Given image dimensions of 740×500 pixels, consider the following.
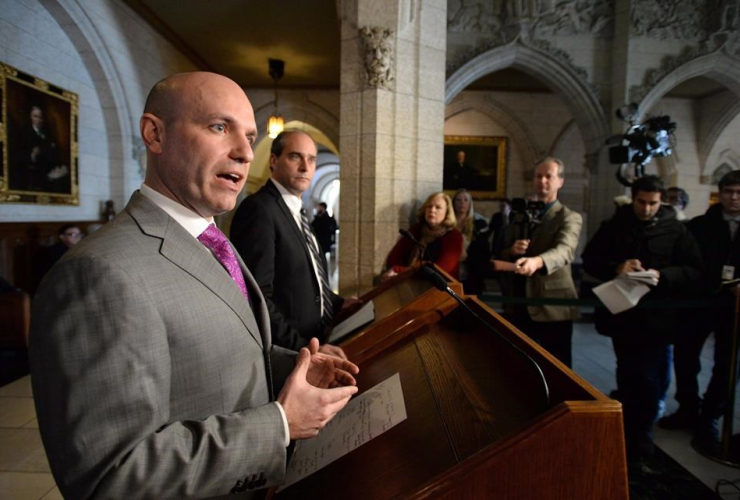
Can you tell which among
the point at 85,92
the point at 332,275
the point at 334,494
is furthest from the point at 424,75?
the point at 332,275

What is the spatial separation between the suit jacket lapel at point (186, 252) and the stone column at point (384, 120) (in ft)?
10.0

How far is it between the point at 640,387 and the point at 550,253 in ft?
3.29

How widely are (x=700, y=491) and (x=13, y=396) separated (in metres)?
4.65

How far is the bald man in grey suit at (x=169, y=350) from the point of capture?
649 millimetres

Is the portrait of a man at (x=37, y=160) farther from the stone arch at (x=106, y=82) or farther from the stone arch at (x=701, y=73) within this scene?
the stone arch at (x=701, y=73)

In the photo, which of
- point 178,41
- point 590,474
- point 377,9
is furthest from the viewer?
point 178,41

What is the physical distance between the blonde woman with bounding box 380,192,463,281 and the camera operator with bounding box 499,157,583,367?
1.33 feet

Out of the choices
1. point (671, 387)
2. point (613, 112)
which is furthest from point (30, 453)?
point (613, 112)

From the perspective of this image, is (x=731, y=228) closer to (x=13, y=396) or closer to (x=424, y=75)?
(x=424, y=75)

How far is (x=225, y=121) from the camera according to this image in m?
0.88

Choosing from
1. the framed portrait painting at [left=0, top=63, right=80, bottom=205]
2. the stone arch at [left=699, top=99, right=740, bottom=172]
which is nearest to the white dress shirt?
the framed portrait painting at [left=0, top=63, right=80, bottom=205]

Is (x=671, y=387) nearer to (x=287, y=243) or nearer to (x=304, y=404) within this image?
(x=287, y=243)

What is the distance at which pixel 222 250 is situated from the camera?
1011 millimetres

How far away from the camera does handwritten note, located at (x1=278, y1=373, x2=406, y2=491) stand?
0.90 meters
